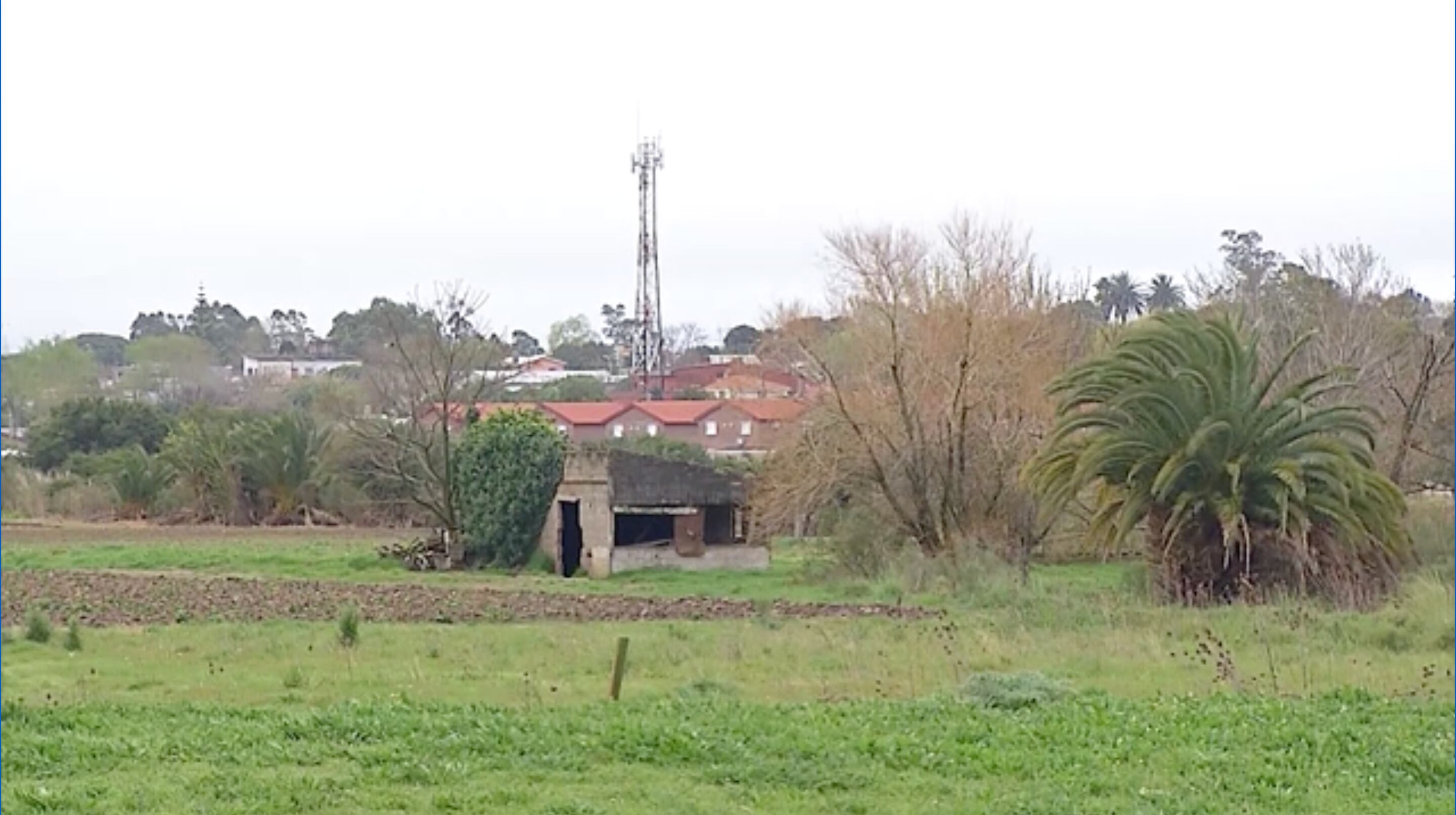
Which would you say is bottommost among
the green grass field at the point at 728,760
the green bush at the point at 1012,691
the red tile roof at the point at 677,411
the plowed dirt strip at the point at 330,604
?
the plowed dirt strip at the point at 330,604

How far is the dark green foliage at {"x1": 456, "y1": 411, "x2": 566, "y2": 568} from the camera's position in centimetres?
4512

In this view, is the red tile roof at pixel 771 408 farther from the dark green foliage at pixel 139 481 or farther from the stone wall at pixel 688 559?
the dark green foliage at pixel 139 481

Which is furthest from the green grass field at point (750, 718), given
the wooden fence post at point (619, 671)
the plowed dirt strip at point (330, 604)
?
the plowed dirt strip at point (330, 604)

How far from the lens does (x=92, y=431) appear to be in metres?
70.1

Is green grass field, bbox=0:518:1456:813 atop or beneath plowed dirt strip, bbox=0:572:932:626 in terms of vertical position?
atop

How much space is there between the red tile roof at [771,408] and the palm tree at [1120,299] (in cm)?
946

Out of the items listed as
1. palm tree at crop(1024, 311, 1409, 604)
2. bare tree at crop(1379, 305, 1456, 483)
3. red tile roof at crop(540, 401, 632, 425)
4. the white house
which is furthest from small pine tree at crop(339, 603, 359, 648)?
the white house

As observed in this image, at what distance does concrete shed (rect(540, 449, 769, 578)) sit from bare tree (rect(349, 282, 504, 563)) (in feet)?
12.0

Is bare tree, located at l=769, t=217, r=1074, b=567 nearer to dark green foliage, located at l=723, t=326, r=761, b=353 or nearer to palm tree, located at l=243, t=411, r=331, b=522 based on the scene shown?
palm tree, located at l=243, t=411, r=331, b=522

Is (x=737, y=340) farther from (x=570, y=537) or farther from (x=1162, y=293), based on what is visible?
(x=570, y=537)

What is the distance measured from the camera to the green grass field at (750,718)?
34.2ft

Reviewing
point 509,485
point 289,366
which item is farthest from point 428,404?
point 289,366

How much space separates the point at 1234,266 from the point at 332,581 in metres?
40.0

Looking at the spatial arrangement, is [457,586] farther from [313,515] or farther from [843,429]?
[313,515]
